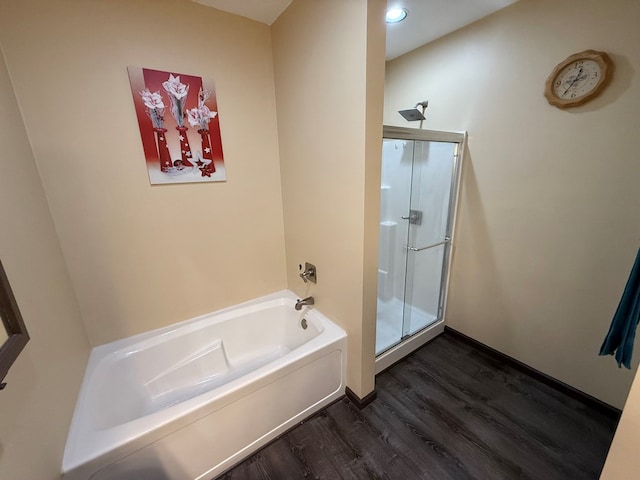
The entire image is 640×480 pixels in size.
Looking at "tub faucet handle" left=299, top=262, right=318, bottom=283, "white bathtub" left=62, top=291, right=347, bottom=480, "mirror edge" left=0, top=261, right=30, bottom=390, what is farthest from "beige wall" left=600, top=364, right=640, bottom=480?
"mirror edge" left=0, top=261, right=30, bottom=390

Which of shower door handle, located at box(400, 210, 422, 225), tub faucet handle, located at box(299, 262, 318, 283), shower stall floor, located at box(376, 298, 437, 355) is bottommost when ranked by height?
shower stall floor, located at box(376, 298, 437, 355)

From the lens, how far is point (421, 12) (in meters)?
1.69

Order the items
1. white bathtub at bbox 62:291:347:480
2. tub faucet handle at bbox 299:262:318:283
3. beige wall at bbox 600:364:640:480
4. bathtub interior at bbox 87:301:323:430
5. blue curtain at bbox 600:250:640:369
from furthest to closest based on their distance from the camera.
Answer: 1. tub faucet handle at bbox 299:262:318:283
2. bathtub interior at bbox 87:301:323:430
3. white bathtub at bbox 62:291:347:480
4. blue curtain at bbox 600:250:640:369
5. beige wall at bbox 600:364:640:480

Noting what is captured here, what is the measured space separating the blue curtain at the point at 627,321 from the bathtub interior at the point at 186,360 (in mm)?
1418

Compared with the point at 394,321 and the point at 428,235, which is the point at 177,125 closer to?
the point at 428,235

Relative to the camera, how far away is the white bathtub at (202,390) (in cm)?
108

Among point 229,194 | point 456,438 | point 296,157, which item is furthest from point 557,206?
point 229,194

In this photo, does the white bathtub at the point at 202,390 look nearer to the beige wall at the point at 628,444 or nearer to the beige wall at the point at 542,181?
the beige wall at the point at 628,444

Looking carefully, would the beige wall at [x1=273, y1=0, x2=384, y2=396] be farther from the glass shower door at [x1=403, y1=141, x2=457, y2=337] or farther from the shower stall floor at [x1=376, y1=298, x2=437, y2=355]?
the glass shower door at [x1=403, y1=141, x2=457, y2=337]

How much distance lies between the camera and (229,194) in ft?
6.06

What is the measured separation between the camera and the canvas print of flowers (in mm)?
1467

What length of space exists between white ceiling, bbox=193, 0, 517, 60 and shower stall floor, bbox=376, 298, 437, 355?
2.18 metres

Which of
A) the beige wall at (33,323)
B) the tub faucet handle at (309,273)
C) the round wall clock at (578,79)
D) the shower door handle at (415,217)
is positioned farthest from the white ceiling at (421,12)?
the tub faucet handle at (309,273)

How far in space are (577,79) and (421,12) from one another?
1006 mm
